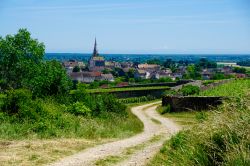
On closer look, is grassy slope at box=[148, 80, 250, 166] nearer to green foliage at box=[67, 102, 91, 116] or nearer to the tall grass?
the tall grass

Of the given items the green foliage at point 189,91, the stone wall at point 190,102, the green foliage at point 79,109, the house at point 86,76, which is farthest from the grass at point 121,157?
the house at point 86,76

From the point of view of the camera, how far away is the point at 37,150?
1298cm

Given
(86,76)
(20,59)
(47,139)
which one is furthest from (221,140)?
(86,76)

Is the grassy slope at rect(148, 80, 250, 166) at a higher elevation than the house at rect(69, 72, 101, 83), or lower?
higher

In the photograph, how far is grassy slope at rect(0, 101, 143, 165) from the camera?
1220 cm

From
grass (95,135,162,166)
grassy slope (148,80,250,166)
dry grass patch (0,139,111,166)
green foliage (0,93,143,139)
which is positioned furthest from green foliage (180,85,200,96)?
grassy slope (148,80,250,166)

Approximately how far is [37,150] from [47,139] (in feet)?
7.00

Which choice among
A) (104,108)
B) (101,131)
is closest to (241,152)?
(101,131)

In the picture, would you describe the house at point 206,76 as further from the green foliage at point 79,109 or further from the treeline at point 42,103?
the green foliage at point 79,109

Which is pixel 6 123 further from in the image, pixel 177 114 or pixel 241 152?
pixel 177 114

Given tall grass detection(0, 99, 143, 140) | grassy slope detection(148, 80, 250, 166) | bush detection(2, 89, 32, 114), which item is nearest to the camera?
grassy slope detection(148, 80, 250, 166)

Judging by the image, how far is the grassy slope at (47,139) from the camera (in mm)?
12195

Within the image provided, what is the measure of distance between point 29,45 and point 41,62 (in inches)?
78.3

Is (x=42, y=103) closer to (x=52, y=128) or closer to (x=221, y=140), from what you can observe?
(x=52, y=128)
